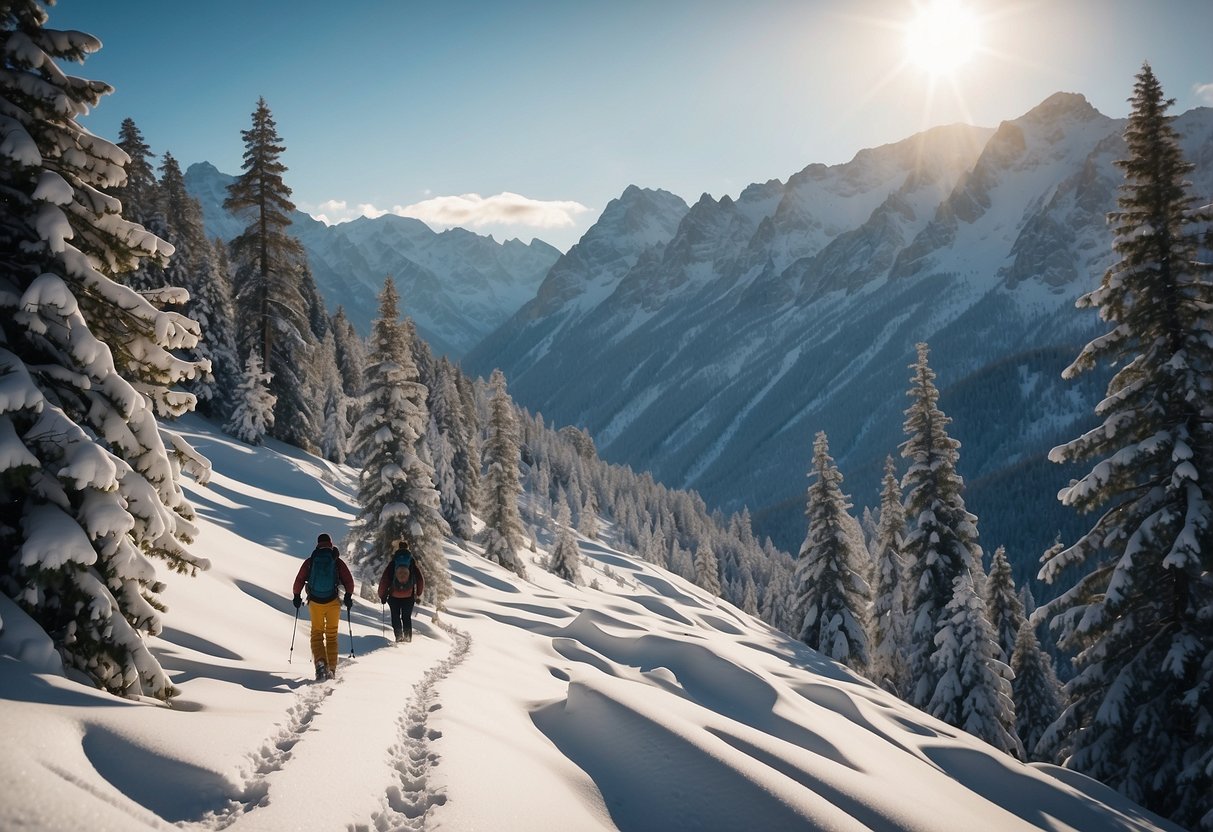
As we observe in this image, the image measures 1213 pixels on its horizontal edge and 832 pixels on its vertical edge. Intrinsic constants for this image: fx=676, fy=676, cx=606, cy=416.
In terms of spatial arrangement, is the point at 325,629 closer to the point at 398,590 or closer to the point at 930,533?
the point at 398,590

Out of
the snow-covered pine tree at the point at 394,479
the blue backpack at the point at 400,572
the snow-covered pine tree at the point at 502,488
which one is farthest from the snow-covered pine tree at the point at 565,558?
the blue backpack at the point at 400,572

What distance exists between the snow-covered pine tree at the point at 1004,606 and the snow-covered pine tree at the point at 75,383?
110ft

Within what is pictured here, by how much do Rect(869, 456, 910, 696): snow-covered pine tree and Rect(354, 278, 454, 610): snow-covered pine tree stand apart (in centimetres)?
1876

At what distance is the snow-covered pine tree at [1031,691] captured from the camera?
98.7 feet

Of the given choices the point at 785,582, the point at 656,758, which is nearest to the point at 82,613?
the point at 656,758

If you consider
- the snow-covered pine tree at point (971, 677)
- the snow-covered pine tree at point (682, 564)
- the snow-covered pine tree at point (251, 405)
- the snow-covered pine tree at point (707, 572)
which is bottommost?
the snow-covered pine tree at point (682, 564)

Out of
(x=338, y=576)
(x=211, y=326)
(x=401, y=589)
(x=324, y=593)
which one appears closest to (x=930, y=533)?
(x=401, y=589)

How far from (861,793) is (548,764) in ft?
11.2

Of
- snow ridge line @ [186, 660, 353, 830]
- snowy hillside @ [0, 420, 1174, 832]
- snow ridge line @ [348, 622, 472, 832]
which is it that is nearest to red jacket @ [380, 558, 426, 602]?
snowy hillside @ [0, 420, 1174, 832]

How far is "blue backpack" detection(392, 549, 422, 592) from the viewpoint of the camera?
42.5 feet

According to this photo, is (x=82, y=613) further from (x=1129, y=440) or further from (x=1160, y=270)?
(x=1160, y=270)

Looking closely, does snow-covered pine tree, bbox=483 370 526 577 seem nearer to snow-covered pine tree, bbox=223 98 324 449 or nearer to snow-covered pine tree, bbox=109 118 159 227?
snow-covered pine tree, bbox=223 98 324 449

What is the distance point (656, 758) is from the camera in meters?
7.05

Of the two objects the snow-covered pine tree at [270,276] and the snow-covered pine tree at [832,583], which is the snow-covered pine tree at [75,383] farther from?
the snow-covered pine tree at [832,583]
